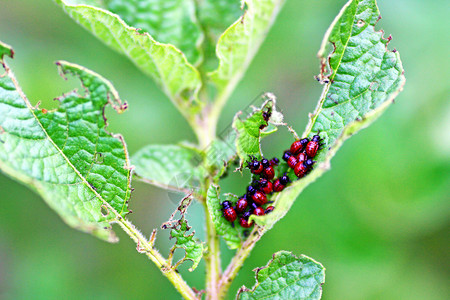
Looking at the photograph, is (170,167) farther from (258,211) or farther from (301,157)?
(301,157)

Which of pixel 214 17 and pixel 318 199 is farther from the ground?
pixel 214 17

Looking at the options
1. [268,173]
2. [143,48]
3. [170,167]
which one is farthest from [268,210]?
[143,48]

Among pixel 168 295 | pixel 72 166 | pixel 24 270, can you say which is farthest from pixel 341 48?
pixel 24 270

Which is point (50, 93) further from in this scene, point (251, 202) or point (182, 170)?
point (251, 202)

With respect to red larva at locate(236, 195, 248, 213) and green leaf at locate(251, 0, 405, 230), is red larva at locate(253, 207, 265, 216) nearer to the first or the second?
red larva at locate(236, 195, 248, 213)

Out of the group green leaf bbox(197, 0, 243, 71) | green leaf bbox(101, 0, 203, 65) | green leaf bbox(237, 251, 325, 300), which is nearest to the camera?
green leaf bbox(237, 251, 325, 300)

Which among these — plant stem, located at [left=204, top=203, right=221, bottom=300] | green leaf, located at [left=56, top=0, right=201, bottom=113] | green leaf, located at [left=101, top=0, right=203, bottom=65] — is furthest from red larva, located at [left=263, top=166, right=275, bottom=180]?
green leaf, located at [left=101, top=0, right=203, bottom=65]

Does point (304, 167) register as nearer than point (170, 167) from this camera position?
Yes
